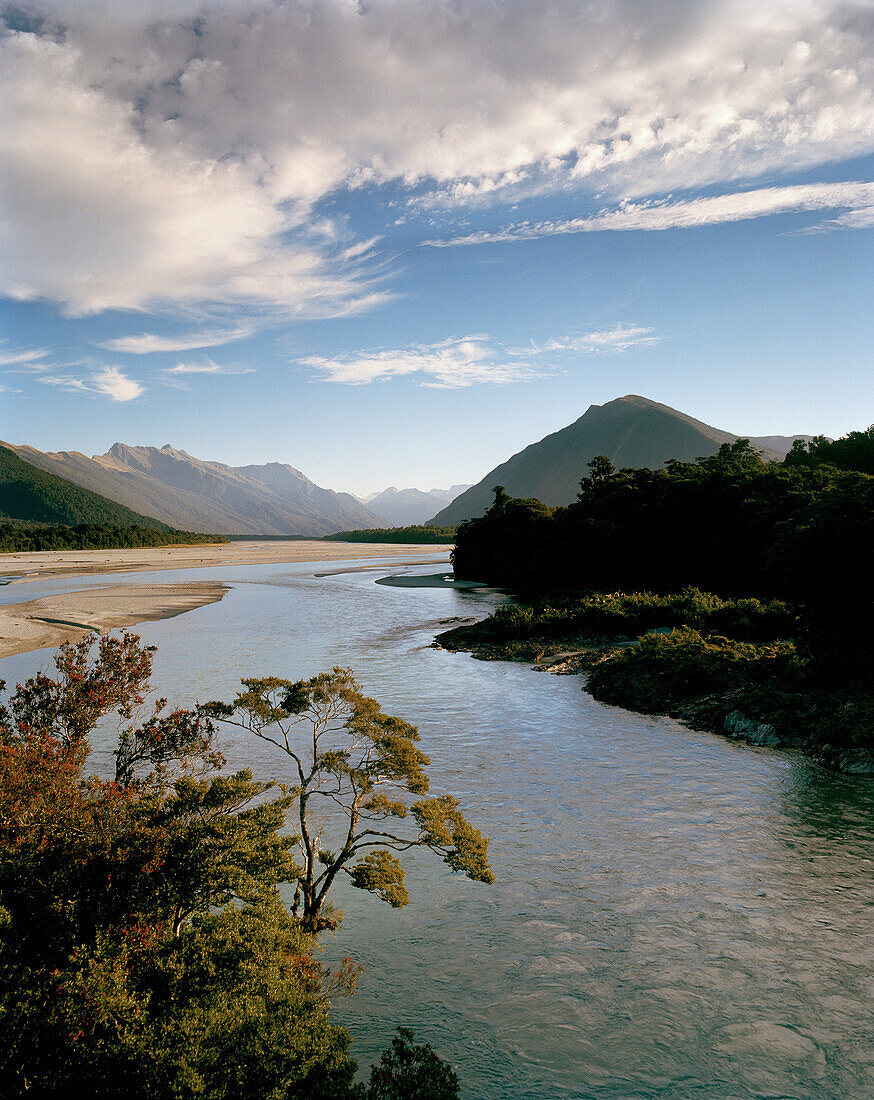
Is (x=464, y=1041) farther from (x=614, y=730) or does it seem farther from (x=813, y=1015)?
(x=614, y=730)

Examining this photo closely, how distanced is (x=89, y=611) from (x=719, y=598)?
50.2 meters

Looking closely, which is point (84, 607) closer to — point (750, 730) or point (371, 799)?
point (371, 799)

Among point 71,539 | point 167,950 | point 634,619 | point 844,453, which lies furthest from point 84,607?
point 71,539

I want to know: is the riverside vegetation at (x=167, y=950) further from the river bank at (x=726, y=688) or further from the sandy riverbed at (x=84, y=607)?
the sandy riverbed at (x=84, y=607)

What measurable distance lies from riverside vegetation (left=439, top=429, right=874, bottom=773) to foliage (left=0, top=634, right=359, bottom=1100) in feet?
65.4

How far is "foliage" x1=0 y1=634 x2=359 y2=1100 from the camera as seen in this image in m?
6.41

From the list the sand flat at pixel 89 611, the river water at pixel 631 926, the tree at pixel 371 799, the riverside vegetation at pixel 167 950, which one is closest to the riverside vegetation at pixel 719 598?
the river water at pixel 631 926

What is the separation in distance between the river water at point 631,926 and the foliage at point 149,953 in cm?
284

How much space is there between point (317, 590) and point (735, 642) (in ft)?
179

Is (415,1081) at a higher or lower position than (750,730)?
higher

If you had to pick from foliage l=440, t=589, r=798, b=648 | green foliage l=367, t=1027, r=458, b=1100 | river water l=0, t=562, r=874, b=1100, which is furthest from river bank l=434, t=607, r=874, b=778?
green foliage l=367, t=1027, r=458, b=1100

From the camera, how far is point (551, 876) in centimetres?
1401

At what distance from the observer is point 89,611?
51.6 metres

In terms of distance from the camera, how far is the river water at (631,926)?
363 inches
